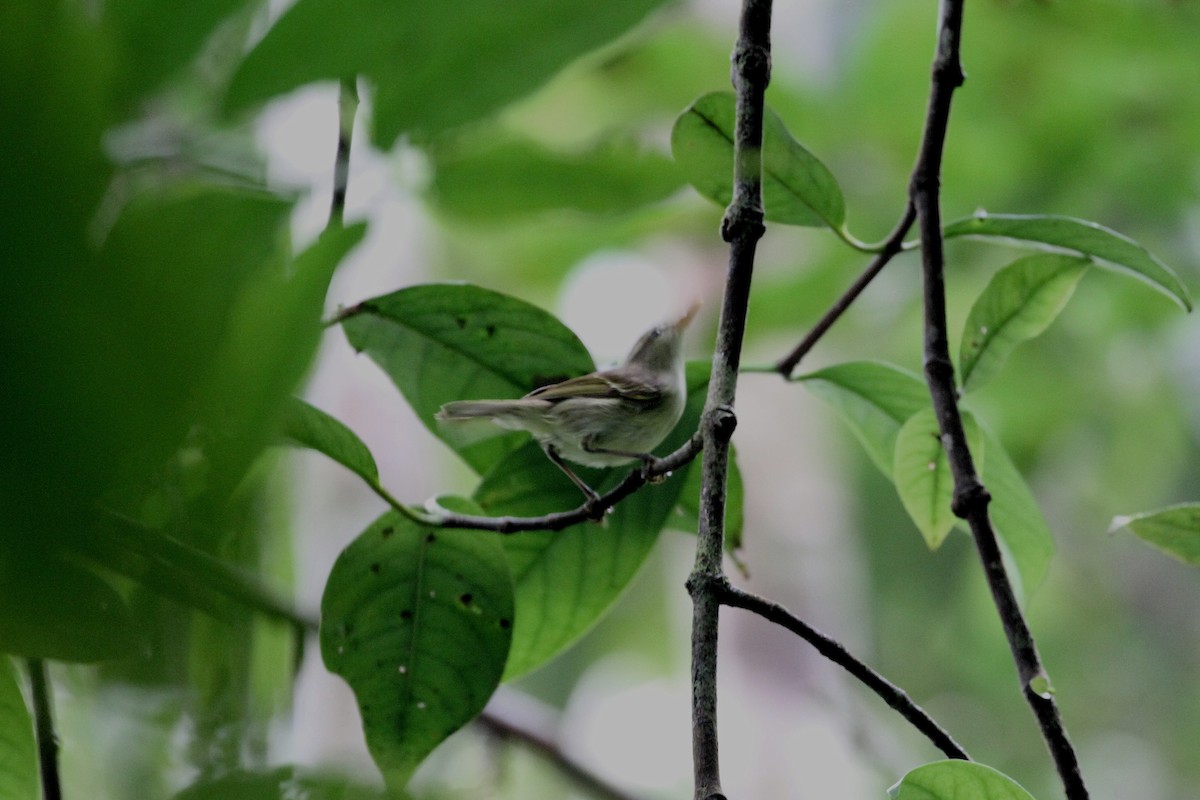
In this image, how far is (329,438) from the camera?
0.53 m

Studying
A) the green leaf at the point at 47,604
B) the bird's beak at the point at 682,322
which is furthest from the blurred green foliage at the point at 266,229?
the bird's beak at the point at 682,322

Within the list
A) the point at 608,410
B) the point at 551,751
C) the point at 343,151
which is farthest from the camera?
the point at 551,751

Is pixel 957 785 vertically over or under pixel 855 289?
under

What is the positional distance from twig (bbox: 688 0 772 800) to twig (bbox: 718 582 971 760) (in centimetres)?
3

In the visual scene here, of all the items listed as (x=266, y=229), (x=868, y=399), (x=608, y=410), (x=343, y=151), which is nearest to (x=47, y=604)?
(x=266, y=229)

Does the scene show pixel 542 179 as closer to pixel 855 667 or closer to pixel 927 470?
pixel 927 470

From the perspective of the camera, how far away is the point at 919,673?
17.3ft

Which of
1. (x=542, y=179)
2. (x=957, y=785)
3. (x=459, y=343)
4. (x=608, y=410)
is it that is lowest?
(x=957, y=785)

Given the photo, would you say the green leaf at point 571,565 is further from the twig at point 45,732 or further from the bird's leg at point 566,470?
the twig at point 45,732

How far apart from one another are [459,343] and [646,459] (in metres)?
0.15

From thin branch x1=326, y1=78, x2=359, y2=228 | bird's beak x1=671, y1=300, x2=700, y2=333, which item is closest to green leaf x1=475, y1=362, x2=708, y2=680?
thin branch x1=326, y1=78, x2=359, y2=228

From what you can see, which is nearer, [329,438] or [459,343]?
[329,438]

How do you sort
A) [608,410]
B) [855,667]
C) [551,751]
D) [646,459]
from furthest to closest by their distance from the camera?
1. [551,751]
2. [608,410]
3. [646,459]
4. [855,667]

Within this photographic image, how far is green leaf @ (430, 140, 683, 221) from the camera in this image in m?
0.86
